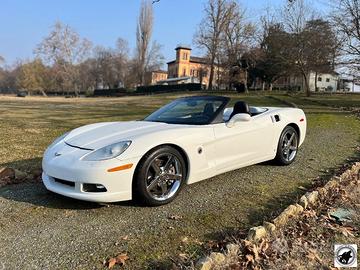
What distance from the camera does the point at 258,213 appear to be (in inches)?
157

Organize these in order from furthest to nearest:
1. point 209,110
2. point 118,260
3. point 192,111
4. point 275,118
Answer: point 275,118 → point 192,111 → point 209,110 → point 118,260

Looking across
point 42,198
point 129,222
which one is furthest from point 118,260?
point 42,198

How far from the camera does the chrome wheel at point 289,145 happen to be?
6.10 meters

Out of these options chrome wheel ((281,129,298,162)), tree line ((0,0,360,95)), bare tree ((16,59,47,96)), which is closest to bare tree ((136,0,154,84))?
tree line ((0,0,360,95))

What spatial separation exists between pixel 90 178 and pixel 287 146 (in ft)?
12.0

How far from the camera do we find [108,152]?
3863 mm

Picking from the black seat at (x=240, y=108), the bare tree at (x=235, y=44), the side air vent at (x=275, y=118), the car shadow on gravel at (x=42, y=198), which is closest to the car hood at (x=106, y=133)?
the car shadow on gravel at (x=42, y=198)

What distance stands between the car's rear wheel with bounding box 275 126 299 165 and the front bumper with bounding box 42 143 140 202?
2951 millimetres

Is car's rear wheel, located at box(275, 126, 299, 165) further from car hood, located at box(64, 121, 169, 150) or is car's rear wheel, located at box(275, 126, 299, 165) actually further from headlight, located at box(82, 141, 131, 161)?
headlight, located at box(82, 141, 131, 161)

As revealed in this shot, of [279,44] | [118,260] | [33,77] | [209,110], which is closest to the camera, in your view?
[118,260]

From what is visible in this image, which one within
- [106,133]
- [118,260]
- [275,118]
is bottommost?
[118,260]

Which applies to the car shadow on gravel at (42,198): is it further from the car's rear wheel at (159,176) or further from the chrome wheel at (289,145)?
the chrome wheel at (289,145)

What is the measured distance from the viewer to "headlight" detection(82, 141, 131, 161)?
150 inches

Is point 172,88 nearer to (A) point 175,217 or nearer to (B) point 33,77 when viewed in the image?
(B) point 33,77
